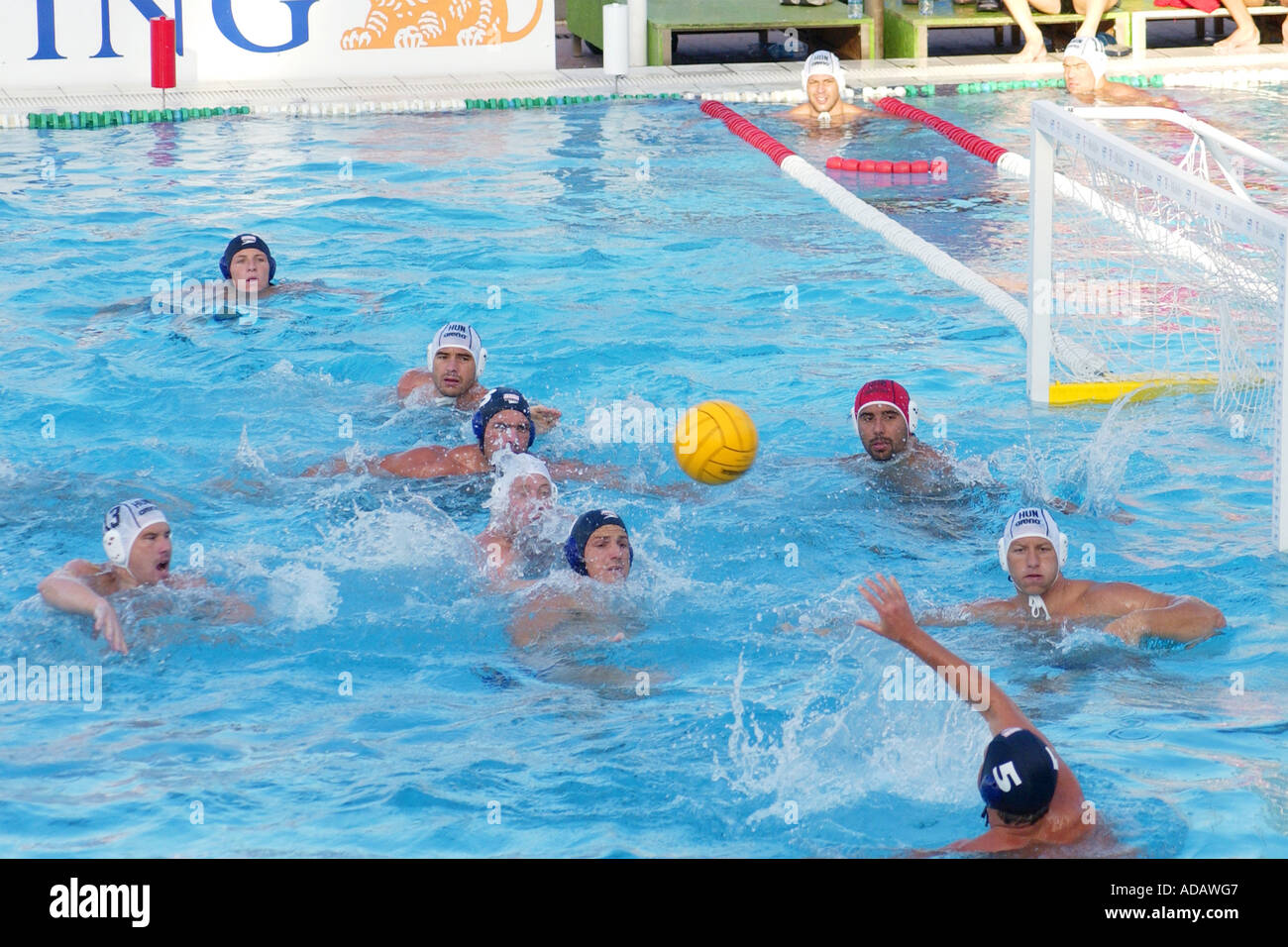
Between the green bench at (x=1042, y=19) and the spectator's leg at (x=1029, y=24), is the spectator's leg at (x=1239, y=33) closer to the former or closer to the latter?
the green bench at (x=1042, y=19)

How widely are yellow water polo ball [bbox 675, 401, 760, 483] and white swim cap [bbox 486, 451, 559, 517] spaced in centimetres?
54

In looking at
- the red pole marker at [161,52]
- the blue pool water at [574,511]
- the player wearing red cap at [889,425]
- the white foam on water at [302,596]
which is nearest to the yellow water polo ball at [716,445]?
the blue pool water at [574,511]

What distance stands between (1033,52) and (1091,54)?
204 cm

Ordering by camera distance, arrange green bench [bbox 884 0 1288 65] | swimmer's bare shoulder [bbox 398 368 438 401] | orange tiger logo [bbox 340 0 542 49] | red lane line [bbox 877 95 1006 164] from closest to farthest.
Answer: swimmer's bare shoulder [bbox 398 368 438 401] → red lane line [bbox 877 95 1006 164] → orange tiger logo [bbox 340 0 542 49] → green bench [bbox 884 0 1288 65]

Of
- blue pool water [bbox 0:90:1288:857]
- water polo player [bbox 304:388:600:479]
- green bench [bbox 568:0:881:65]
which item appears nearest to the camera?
blue pool water [bbox 0:90:1288:857]

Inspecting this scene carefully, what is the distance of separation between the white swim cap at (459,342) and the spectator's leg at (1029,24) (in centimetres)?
A: 907

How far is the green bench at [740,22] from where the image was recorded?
14.9 meters

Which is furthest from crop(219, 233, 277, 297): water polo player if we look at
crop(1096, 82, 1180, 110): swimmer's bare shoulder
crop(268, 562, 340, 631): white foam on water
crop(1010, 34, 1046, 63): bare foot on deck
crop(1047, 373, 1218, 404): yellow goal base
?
crop(1010, 34, 1046, 63): bare foot on deck

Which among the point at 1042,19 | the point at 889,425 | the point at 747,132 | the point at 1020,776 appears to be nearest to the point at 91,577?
the point at 889,425

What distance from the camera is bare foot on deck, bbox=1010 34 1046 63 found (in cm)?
1485

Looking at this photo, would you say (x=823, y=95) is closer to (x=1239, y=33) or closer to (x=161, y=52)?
(x=1239, y=33)

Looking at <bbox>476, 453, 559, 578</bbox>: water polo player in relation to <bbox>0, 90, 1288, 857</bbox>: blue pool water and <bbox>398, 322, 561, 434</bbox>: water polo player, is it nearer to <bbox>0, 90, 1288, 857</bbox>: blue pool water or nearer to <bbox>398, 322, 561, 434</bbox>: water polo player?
<bbox>0, 90, 1288, 857</bbox>: blue pool water

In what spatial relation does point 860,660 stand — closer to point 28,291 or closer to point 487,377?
point 487,377

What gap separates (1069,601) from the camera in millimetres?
5281
